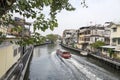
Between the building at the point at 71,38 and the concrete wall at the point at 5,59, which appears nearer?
the concrete wall at the point at 5,59

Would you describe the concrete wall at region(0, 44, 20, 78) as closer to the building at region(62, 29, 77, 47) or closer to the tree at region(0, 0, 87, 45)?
the tree at region(0, 0, 87, 45)

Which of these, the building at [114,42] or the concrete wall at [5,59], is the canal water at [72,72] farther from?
the concrete wall at [5,59]

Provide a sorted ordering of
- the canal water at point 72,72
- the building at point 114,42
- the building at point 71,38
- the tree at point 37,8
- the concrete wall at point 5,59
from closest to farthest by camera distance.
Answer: the tree at point 37,8 → the concrete wall at point 5,59 → the canal water at point 72,72 → the building at point 114,42 → the building at point 71,38

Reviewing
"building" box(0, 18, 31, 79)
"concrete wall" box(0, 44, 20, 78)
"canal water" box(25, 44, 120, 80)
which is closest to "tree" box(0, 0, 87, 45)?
"building" box(0, 18, 31, 79)

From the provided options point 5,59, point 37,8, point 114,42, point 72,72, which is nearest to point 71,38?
point 114,42

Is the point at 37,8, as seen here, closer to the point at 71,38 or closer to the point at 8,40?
the point at 8,40

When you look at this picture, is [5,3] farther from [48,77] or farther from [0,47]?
[48,77]

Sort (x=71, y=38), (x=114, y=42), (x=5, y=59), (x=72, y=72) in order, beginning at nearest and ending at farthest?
(x=5, y=59), (x=72, y=72), (x=114, y=42), (x=71, y=38)

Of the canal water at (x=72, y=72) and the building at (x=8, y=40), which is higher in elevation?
the building at (x=8, y=40)

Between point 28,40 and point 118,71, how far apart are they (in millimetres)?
29489

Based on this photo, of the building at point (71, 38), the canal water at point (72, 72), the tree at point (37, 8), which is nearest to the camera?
the tree at point (37, 8)

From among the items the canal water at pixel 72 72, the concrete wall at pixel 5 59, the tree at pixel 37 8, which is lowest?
the canal water at pixel 72 72

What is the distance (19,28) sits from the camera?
189 inches

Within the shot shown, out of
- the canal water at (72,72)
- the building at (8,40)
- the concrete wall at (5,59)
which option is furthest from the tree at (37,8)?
the canal water at (72,72)
